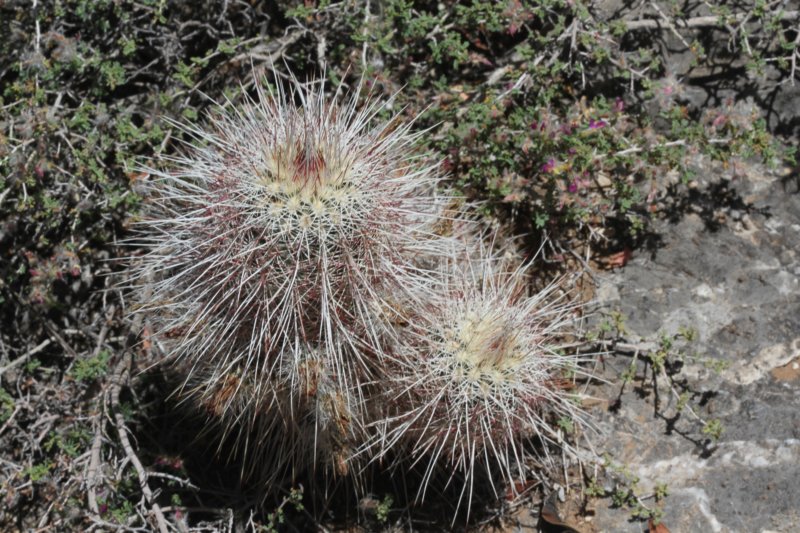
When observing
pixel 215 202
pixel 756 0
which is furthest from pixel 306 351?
pixel 756 0

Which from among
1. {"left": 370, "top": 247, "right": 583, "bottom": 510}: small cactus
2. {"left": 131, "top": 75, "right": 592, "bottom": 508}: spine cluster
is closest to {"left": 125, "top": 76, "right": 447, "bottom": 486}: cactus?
{"left": 131, "top": 75, "right": 592, "bottom": 508}: spine cluster

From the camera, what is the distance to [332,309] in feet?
8.08

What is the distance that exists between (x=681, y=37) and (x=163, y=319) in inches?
95.5

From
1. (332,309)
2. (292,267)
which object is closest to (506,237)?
(332,309)

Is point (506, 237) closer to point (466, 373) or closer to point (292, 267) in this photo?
point (466, 373)

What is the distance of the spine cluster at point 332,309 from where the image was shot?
7.72 ft

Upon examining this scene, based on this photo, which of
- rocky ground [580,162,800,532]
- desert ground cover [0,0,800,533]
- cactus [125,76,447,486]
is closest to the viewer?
cactus [125,76,447,486]

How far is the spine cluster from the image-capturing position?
2.35 m

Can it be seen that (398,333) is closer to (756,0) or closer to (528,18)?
(528,18)

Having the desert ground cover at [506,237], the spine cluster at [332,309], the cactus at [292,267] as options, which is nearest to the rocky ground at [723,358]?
the desert ground cover at [506,237]

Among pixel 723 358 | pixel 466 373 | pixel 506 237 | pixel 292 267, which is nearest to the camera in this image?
pixel 292 267

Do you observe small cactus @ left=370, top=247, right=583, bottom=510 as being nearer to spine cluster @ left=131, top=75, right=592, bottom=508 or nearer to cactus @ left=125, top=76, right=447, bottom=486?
spine cluster @ left=131, top=75, right=592, bottom=508

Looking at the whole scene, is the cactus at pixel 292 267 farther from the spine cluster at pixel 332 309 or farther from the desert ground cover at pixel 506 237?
the desert ground cover at pixel 506 237

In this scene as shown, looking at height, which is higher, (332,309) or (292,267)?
(292,267)
